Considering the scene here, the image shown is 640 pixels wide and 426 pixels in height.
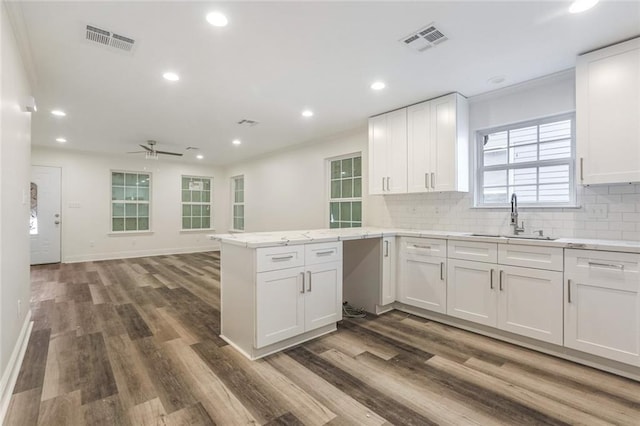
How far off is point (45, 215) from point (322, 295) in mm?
6938

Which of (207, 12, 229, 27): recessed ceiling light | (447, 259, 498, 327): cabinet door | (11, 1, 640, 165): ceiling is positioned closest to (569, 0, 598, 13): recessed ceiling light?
(11, 1, 640, 165): ceiling

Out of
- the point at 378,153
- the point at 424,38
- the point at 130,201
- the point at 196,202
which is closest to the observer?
the point at 424,38

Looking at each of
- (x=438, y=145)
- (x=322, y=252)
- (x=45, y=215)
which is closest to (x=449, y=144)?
(x=438, y=145)

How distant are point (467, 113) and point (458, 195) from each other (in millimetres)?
970

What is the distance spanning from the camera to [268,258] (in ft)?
8.20

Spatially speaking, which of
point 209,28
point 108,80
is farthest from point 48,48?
point 209,28

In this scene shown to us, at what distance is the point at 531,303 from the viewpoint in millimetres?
2643

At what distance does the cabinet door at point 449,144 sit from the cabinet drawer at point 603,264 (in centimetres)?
128

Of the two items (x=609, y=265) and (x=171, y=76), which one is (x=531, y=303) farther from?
(x=171, y=76)

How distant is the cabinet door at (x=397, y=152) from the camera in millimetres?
3885

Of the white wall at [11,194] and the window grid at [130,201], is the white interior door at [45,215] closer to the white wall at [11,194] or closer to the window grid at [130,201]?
the window grid at [130,201]

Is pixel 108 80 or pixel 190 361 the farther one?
pixel 108 80

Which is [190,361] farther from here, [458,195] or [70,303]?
[458,195]

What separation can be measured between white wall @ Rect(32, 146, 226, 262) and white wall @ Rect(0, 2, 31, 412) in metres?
4.89
